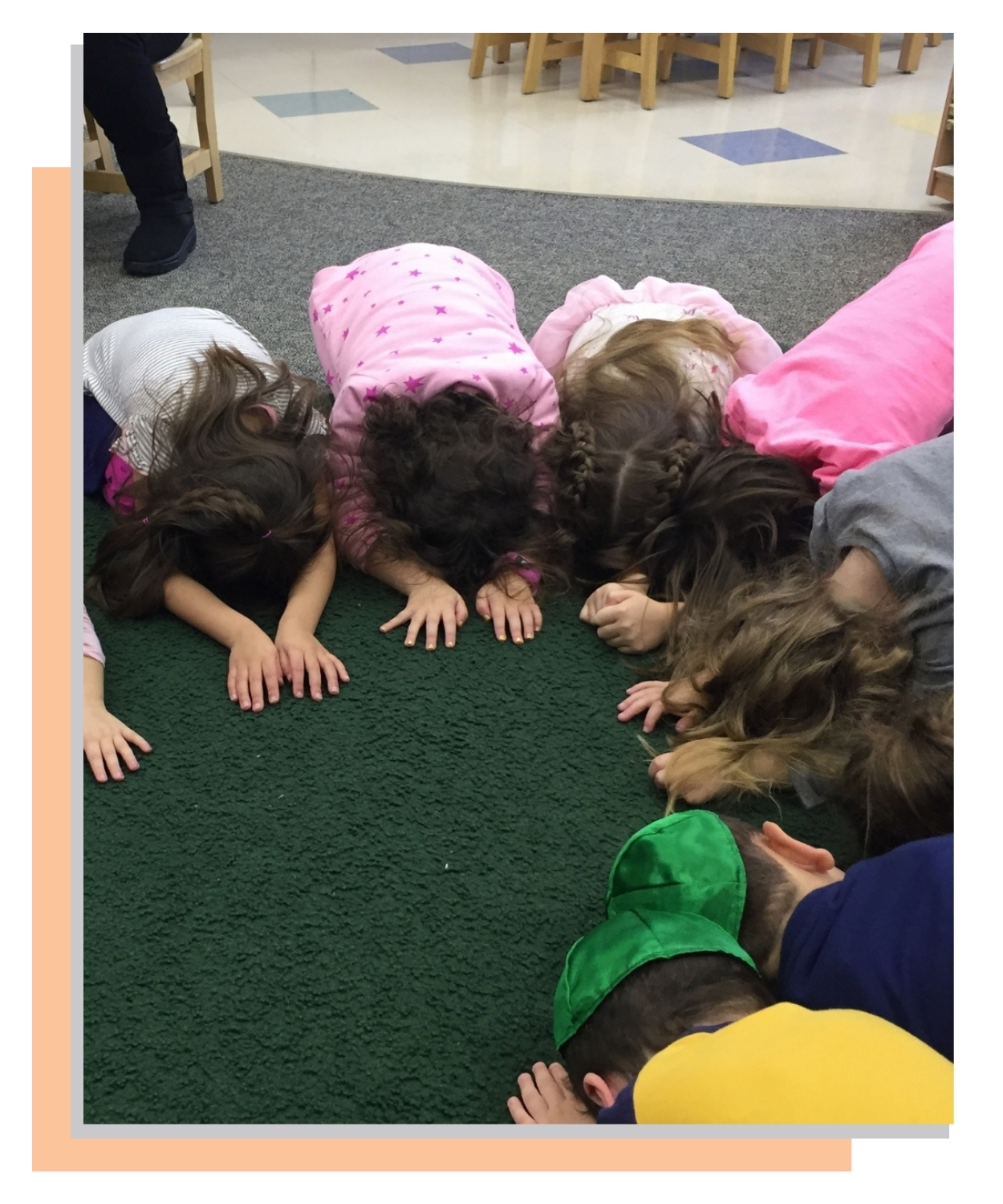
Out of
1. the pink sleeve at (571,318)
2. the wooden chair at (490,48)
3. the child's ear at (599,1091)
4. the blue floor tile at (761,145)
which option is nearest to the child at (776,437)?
the pink sleeve at (571,318)

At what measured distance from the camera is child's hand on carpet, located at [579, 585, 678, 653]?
3.83 feet

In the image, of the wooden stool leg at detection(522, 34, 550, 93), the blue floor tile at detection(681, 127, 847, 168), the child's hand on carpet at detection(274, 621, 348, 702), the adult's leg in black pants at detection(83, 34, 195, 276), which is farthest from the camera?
the wooden stool leg at detection(522, 34, 550, 93)

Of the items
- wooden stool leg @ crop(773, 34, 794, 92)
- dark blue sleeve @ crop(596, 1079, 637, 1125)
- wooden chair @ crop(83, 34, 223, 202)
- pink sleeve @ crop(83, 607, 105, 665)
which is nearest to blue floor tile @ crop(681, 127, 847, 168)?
wooden stool leg @ crop(773, 34, 794, 92)

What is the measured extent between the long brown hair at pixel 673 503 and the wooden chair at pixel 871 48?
108 inches

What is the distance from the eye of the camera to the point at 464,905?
2.95 feet

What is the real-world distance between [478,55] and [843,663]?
9.47ft

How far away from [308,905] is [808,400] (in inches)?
29.9

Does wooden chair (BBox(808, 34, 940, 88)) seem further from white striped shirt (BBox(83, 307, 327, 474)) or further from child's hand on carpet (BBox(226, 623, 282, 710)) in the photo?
child's hand on carpet (BBox(226, 623, 282, 710))

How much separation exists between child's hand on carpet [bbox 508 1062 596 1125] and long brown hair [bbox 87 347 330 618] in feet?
1.98

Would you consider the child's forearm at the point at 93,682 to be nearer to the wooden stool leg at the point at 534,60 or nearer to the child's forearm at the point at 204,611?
the child's forearm at the point at 204,611

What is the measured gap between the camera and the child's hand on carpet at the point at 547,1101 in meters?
0.74
